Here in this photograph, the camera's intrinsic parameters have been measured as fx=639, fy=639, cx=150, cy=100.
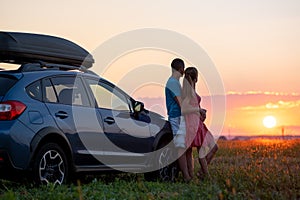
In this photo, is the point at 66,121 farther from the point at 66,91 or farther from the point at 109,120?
the point at 109,120

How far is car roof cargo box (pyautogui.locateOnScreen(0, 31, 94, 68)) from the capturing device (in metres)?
9.16

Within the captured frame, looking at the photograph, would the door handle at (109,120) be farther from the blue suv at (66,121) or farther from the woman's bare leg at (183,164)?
the woman's bare leg at (183,164)

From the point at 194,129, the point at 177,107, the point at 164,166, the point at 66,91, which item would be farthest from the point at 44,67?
the point at 194,129

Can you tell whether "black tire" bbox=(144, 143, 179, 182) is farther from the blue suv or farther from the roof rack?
the roof rack

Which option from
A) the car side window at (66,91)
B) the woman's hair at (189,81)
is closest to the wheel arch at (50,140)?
the car side window at (66,91)

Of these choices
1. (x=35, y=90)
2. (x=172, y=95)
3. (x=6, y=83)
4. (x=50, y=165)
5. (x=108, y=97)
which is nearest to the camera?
(x=6, y=83)

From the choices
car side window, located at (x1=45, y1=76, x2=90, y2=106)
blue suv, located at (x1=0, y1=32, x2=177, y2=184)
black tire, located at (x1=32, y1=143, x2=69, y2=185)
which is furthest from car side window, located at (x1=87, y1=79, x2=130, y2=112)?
black tire, located at (x1=32, y1=143, x2=69, y2=185)

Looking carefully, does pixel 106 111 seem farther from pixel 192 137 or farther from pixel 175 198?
pixel 175 198

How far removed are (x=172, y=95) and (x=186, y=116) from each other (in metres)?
0.43

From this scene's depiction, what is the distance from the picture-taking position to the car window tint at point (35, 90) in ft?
27.8

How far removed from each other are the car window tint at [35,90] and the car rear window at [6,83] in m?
0.21

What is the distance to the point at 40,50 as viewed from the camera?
9.66 metres

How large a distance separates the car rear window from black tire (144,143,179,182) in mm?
2973

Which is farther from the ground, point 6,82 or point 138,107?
point 6,82
